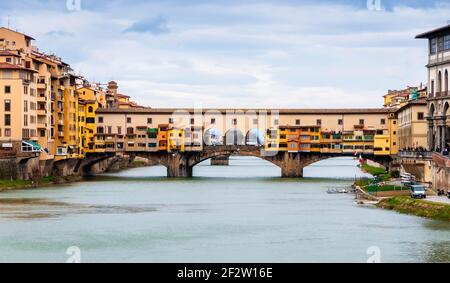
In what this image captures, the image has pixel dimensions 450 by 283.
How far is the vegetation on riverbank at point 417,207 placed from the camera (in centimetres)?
4362

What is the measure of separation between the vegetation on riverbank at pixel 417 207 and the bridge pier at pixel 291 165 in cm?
3908

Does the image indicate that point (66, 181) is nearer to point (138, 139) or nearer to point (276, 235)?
point (138, 139)

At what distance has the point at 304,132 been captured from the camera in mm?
93938

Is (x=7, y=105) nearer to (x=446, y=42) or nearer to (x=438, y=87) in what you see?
(x=438, y=87)

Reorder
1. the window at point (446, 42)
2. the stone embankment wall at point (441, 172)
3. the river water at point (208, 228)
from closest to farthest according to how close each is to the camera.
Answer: the river water at point (208, 228) < the stone embankment wall at point (441, 172) < the window at point (446, 42)

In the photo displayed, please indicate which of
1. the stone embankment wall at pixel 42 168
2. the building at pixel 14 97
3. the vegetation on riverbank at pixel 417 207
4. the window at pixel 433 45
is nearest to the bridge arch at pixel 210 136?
the stone embankment wall at pixel 42 168

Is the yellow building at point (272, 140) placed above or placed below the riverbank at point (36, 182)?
above

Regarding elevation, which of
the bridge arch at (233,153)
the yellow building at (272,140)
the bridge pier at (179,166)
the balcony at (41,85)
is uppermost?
the balcony at (41,85)

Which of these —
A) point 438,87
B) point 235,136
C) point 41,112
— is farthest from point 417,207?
point 235,136

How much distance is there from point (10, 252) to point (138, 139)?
6146cm

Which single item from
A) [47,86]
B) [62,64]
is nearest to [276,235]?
[47,86]

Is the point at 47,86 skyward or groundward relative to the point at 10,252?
skyward

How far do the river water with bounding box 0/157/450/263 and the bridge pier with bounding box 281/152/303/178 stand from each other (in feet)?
83.7

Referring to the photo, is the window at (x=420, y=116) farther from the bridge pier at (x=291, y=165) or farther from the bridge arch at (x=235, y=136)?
the bridge arch at (x=235, y=136)
